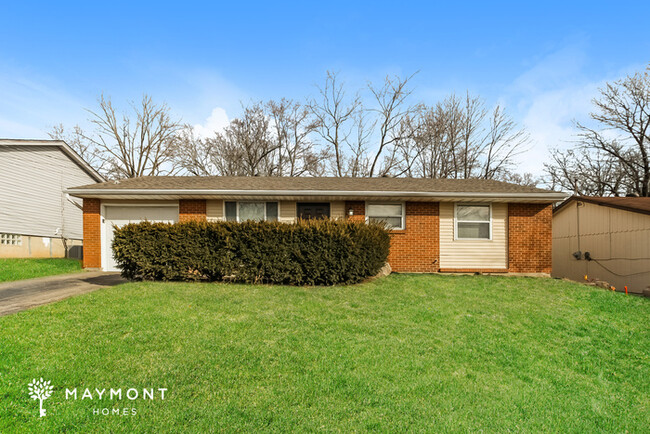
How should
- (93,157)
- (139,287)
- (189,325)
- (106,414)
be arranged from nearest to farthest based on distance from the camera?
(106,414)
(189,325)
(139,287)
(93,157)

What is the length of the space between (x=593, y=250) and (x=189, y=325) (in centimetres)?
1573

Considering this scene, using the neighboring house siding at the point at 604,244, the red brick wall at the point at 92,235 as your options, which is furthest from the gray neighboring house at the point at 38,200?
the neighboring house siding at the point at 604,244

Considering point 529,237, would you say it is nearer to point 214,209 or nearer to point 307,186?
point 307,186

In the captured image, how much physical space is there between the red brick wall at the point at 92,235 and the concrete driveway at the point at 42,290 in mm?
1276

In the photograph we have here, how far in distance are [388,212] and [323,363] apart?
836 centimetres

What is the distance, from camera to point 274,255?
835cm

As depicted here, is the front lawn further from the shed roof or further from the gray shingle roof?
the shed roof

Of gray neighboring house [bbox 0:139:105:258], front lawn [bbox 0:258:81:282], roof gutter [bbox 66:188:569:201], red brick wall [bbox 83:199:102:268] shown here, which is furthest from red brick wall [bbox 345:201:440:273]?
gray neighboring house [bbox 0:139:105:258]

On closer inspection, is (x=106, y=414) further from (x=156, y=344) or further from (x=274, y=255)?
(x=274, y=255)

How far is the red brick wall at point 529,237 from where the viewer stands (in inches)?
465

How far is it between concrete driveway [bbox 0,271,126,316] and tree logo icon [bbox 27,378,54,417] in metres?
3.13

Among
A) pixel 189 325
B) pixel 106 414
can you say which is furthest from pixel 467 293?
pixel 106 414

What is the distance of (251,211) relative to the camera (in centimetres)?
1193

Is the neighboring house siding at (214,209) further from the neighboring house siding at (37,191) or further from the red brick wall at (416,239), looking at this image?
the neighboring house siding at (37,191)
